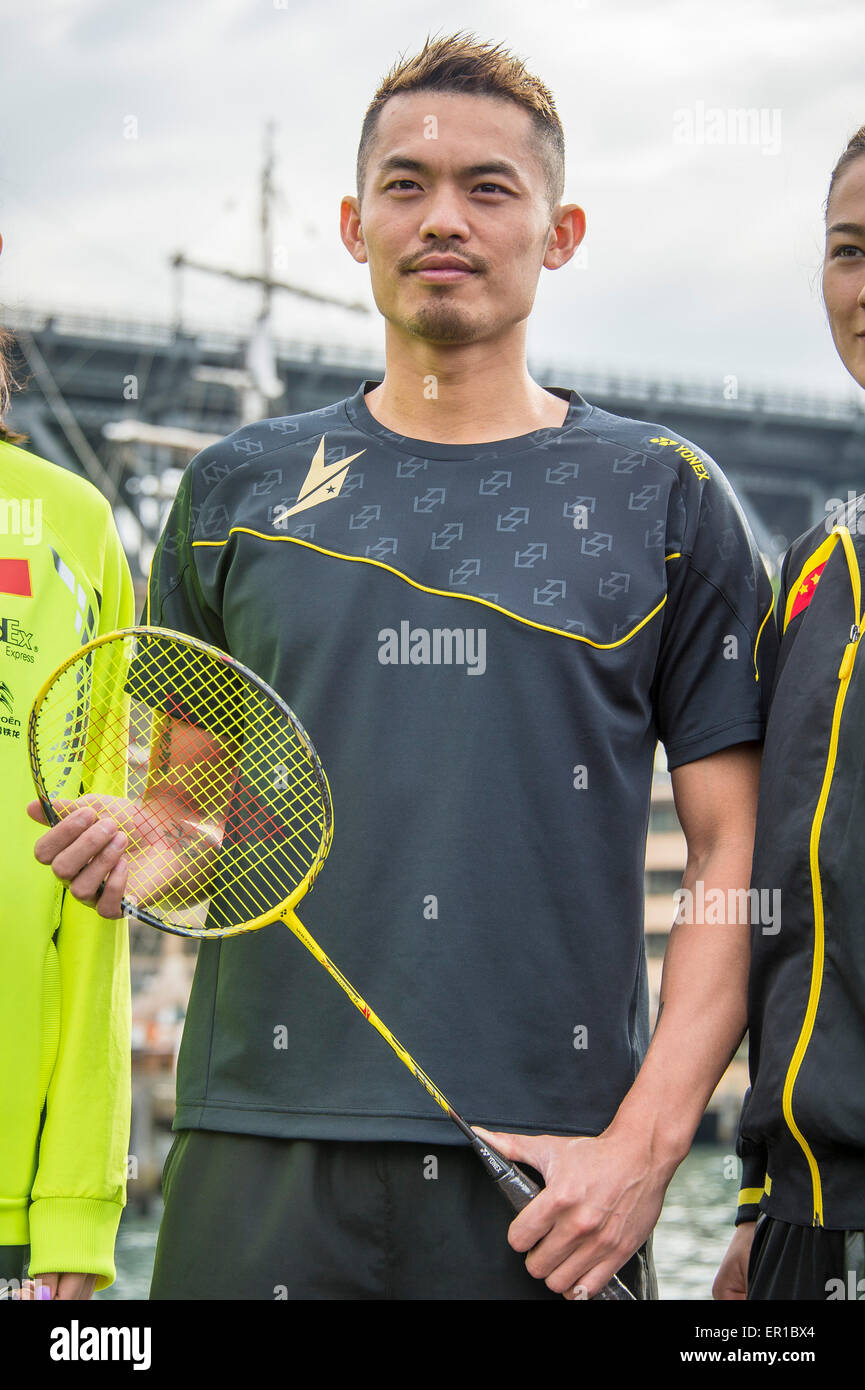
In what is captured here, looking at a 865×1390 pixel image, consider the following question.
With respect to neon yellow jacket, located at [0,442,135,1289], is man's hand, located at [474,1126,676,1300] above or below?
below

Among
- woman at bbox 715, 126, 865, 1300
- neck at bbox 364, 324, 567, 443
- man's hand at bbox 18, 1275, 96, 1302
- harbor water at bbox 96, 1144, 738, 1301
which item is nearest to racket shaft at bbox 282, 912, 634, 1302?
woman at bbox 715, 126, 865, 1300

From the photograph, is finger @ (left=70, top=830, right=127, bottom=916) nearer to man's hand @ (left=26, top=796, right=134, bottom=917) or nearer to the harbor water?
man's hand @ (left=26, top=796, right=134, bottom=917)

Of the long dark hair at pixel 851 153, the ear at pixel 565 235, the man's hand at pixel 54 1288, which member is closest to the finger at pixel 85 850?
the man's hand at pixel 54 1288

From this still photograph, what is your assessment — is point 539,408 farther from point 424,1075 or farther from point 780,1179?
point 780,1179

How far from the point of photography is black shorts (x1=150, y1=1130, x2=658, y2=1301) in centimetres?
257

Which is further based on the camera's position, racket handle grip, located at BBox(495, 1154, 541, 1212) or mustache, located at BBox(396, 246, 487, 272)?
mustache, located at BBox(396, 246, 487, 272)

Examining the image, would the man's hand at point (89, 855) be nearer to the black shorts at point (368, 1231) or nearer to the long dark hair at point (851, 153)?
the black shorts at point (368, 1231)

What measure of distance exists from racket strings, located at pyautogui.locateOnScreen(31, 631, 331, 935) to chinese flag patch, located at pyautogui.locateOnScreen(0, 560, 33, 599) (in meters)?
0.18

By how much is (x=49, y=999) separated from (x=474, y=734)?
98 cm

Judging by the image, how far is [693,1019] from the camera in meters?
2.72

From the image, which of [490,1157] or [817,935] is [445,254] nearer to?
[817,935]

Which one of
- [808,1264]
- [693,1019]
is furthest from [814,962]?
[808,1264]

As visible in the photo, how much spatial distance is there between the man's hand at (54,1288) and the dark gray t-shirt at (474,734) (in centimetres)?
40
